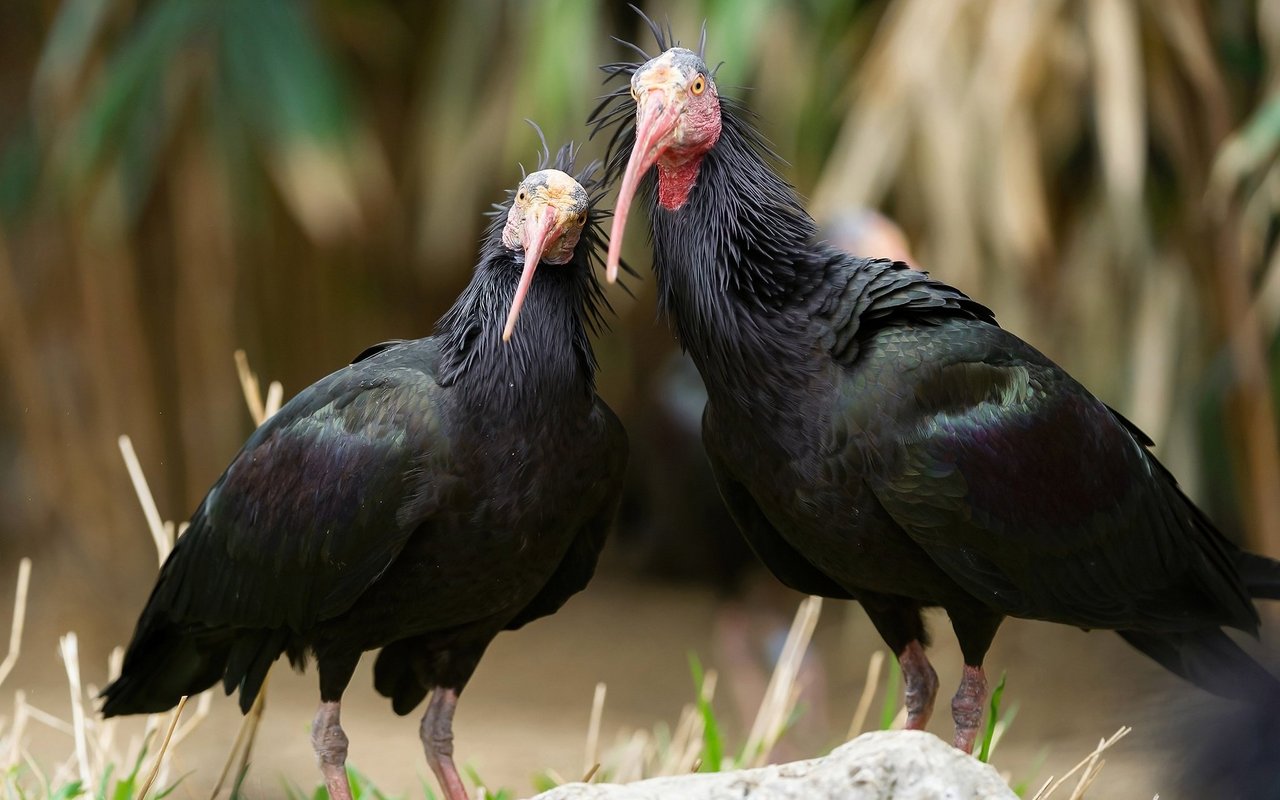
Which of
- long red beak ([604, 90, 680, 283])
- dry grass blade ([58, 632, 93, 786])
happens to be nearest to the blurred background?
dry grass blade ([58, 632, 93, 786])

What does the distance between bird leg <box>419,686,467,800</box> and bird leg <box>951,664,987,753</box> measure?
1.09 m

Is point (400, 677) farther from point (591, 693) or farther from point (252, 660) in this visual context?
point (591, 693)

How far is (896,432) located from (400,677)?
137 centimetres

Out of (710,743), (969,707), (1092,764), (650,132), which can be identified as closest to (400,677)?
(710,743)

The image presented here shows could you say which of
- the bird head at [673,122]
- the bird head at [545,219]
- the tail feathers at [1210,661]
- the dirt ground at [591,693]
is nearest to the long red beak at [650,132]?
the bird head at [673,122]

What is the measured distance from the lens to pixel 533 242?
10.1ft

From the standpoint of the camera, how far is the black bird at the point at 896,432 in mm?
2932

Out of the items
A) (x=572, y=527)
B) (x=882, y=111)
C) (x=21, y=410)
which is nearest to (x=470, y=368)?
(x=572, y=527)

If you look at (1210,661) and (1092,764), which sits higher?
(1210,661)

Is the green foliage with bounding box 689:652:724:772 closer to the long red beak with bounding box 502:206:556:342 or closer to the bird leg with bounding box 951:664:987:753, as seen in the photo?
the bird leg with bounding box 951:664:987:753

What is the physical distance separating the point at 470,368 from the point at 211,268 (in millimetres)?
4853

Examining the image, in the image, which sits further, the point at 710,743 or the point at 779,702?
the point at 779,702

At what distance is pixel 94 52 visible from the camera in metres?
7.14

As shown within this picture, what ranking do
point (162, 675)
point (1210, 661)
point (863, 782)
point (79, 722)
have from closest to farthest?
point (863, 782) < point (1210, 661) < point (162, 675) < point (79, 722)
